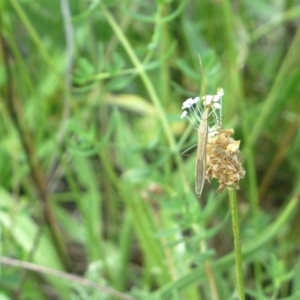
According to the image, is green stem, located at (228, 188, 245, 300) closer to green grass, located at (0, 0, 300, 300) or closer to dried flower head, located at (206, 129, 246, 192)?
dried flower head, located at (206, 129, 246, 192)

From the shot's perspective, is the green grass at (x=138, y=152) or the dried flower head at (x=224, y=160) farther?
the green grass at (x=138, y=152)

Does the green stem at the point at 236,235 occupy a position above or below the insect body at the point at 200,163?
below

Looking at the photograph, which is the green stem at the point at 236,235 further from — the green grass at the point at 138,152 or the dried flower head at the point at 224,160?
the green grass at the point at 138,152

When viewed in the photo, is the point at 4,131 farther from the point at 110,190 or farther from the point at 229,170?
the point at 229,170

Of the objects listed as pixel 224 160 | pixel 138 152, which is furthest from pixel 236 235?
pixel 138 152

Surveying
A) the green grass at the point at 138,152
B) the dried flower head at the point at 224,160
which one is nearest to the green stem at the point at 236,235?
the dried flower head at the point at 224,160

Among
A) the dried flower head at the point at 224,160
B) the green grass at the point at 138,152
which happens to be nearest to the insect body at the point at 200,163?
the dried flower head at the point at 224,160
